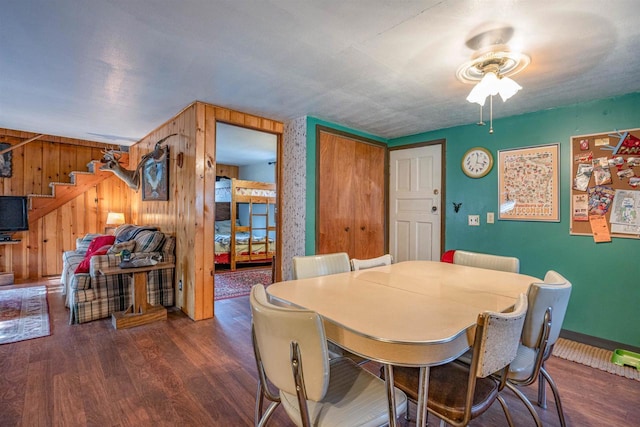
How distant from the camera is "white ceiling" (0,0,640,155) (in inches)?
62.7

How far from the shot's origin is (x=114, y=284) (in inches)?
128

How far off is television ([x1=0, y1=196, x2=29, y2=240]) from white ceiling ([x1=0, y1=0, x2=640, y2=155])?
6.64ft

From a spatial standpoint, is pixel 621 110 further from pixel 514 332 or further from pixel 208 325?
pixel 208 325

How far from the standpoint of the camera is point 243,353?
248 centimetres

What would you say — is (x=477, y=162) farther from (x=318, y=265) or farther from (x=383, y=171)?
(x=318, y=265)

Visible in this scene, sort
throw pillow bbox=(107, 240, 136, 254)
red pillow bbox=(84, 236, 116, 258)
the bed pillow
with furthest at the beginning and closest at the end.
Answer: the bed pillow < red pillow bbox=(84, 236, 116, 258) < throw pillow bbox=(107, 240, 136, 254)

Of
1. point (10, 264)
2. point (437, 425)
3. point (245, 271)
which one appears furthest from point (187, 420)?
point (10, 264)

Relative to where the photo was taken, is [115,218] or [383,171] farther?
[115,218]

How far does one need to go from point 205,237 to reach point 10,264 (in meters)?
3.93

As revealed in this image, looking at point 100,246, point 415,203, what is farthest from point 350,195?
point 100,246

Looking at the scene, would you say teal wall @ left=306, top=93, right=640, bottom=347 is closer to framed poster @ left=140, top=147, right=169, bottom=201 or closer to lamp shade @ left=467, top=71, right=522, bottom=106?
lamp shade @ left=467, top=71, right=522, bottom=106

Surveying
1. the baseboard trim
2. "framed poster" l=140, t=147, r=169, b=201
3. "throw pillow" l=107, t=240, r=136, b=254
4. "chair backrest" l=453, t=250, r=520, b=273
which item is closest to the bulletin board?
the baseboard trim

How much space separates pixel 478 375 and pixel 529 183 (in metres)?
2.75

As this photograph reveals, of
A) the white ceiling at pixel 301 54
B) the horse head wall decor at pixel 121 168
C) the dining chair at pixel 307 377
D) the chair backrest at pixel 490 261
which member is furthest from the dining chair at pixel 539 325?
the horse head wall decor at pixel 121 168
